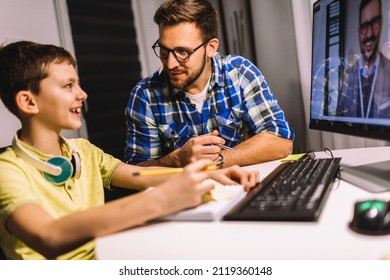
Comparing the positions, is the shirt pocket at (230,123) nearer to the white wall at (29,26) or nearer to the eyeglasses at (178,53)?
the eyeglasses at (178,53)

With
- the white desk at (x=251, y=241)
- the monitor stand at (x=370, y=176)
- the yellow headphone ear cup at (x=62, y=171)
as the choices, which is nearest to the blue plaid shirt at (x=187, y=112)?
the monitor stand at (x=370, y=176)

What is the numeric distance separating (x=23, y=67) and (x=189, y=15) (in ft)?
2.43

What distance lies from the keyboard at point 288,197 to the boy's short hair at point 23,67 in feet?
1.70

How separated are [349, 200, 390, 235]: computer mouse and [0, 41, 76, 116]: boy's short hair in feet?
2.23

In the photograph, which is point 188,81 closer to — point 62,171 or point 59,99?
point 59,99

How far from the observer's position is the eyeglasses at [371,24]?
80cm

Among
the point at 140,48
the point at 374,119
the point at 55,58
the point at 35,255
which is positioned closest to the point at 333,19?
the point at 374,119

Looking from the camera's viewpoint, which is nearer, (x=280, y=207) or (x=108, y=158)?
(x=280, y=207)

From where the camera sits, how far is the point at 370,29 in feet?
2.71

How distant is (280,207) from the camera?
0.64 m

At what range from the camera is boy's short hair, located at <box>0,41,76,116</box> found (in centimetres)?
89

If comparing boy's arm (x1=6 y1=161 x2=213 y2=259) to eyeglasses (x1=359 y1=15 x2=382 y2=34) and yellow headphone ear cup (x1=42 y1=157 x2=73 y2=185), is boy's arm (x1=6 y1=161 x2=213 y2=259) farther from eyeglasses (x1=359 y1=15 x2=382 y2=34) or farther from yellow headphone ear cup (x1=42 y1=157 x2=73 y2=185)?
eyeglasses (x1=359 y1=15 x2=382 y2=34)

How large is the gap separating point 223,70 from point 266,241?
1071 millimetres
